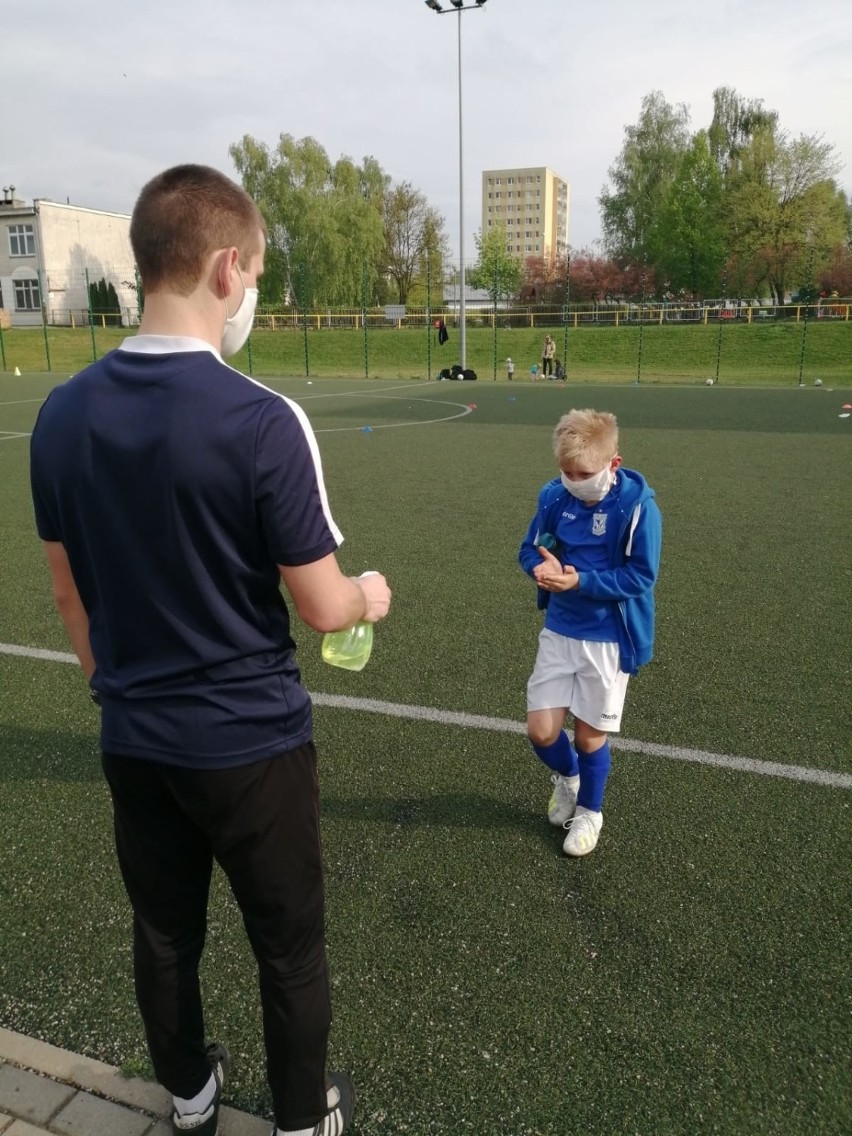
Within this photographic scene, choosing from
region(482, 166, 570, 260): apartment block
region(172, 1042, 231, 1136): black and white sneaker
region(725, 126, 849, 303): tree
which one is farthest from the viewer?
region(482, 166, 570, 260): apartment block

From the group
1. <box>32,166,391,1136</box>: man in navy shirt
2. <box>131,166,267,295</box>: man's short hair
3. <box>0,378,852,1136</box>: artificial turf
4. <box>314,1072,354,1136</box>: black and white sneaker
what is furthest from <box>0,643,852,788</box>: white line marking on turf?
<box>131,166,267,295</box>: man's short hair

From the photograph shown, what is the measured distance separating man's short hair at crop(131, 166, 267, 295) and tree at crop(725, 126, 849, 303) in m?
57.0

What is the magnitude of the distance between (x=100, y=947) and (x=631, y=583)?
2099mm

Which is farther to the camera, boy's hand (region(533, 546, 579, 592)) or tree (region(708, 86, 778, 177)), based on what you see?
tree (region(708, 86, 778, 177))

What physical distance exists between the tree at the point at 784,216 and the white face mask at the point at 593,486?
5548 cm

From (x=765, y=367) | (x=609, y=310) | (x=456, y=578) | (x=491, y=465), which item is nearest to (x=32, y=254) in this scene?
(x=609, y=310)

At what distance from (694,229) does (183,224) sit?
63623 mm

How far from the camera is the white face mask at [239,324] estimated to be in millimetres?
1681

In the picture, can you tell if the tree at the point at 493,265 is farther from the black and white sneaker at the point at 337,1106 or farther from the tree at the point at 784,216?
the black and white sneaker at the point at 337,1106

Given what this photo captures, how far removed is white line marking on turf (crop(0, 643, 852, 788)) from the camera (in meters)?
3.63

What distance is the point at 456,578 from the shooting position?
6.53 meters

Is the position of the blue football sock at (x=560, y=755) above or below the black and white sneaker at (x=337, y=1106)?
above

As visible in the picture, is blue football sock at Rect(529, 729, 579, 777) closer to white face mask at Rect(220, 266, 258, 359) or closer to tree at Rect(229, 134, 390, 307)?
white face mask at Rect(220, 266, 258, 359)

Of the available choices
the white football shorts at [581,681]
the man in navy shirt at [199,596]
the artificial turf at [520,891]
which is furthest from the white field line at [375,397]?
the man in navy shirt at [199,596]
